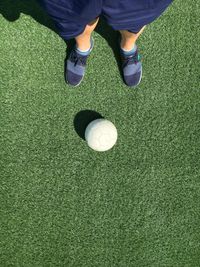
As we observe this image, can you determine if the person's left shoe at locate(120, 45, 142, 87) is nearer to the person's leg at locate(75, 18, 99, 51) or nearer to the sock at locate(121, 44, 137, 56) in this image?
the sock at locate(121, 44, 137, 56)

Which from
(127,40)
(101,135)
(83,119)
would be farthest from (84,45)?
(101,135)

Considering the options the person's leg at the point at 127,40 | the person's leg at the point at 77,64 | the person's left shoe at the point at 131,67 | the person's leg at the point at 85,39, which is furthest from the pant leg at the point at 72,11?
the person's left shoe at the point at 131,67

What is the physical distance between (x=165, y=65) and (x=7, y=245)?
1.68 meters

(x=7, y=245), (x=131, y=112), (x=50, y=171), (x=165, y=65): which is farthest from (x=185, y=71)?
(x=7, y=245)

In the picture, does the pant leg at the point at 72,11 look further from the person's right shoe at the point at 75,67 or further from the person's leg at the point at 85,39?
the person's right shoe at the point at 75,67

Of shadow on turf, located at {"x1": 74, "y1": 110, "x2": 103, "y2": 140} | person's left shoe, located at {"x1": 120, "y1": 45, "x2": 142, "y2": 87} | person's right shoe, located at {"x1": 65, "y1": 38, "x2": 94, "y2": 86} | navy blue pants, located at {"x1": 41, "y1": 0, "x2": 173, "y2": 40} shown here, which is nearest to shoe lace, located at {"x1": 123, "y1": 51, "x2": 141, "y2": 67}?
person's left shoe, located at {"x1": 120, "y1": 45, "x2": 142, "y2": 87}

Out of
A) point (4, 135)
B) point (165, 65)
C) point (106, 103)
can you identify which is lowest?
point (4, 135)

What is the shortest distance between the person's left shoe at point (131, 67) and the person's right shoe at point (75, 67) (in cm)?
26

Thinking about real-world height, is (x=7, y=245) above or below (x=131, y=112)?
below

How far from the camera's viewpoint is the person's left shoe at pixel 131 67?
2443mm

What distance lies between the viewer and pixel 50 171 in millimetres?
2381

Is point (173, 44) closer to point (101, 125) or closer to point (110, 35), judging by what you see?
point (110, 35)

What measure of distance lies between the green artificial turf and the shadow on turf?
0.03 feet

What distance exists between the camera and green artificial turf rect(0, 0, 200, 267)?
7.62ft
